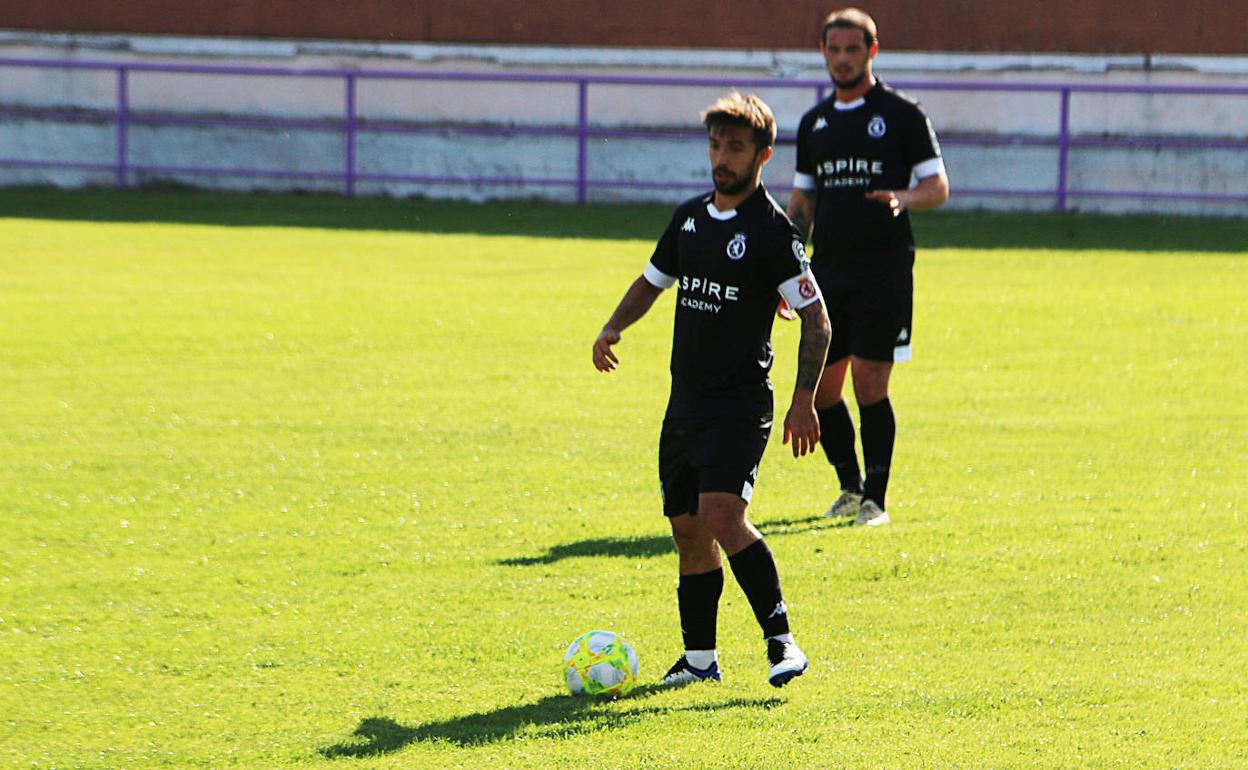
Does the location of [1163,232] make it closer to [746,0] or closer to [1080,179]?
[1080,179]

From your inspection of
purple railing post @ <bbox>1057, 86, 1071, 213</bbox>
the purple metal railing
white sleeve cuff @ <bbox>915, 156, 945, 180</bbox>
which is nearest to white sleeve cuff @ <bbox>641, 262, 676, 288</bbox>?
white sleeve cuff @ <bbox>915, 156, 945, 180</bbox>

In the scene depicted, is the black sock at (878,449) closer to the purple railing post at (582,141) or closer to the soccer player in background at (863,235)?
the soccer player in background at (863,235)

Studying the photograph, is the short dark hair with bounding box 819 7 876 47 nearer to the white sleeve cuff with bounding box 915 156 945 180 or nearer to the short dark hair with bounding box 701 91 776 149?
the white sleeve cuff with bounding box 915 156 945 180

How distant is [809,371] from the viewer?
5.65 m

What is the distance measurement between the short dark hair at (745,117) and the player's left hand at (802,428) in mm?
886

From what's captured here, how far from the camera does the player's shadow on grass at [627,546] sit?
7309 millimetres

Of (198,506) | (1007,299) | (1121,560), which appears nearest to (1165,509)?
(1121,560)

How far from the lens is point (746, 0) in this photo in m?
26.5

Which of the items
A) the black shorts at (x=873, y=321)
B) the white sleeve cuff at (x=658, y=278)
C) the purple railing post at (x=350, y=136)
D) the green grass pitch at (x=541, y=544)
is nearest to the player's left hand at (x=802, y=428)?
the white sleeve cuff at (x=658, y=278)

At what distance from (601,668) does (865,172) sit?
341 centimetres

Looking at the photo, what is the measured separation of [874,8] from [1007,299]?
11856mm

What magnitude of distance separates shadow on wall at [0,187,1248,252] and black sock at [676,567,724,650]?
50.1 ft

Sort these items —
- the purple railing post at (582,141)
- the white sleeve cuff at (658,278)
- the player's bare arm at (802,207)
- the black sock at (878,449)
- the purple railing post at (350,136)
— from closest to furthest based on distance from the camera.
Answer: the white sleeve cuff at (658,278) → the black sock at (878,449) → the player's bare arm at (802,207) → the purple railing post at (582,141) → the purple railing post at (350,136)

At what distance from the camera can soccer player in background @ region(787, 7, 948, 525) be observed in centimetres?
800
